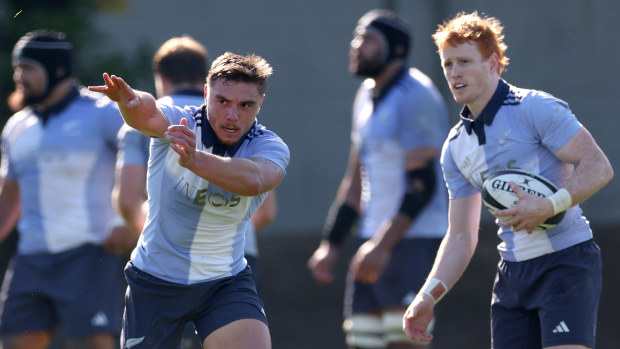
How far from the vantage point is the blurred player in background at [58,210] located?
6.15m

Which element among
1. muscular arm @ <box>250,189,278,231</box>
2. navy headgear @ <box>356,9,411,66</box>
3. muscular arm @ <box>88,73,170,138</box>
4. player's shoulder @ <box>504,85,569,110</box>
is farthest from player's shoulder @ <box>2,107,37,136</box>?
player's shoulder @ <box>504,85,569,110</box>

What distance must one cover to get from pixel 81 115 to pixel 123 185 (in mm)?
676

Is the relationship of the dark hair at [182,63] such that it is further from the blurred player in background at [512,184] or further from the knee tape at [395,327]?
the knee tape at [395,327]

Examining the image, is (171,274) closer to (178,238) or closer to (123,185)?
(178,238)

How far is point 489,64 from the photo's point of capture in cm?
467

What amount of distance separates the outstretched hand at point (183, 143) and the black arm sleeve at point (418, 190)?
109 inches

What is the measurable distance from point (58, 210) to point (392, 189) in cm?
216

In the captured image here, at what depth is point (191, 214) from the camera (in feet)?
14.5

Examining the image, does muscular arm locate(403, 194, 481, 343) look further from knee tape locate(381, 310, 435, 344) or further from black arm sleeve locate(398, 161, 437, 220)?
knee tape locate(381, 310, 435, 344)

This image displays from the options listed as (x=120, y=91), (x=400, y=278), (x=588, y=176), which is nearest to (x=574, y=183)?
(x=588, y=176)

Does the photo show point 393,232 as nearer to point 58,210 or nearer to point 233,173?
point 58,210

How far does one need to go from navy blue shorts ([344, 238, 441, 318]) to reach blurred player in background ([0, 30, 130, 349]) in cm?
160

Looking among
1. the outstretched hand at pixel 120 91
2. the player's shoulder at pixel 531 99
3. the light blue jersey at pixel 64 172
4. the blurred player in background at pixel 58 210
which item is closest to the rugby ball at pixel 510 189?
the player's shoulder at pixel 531 99

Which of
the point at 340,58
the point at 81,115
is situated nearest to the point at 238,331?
the point at 81,115
